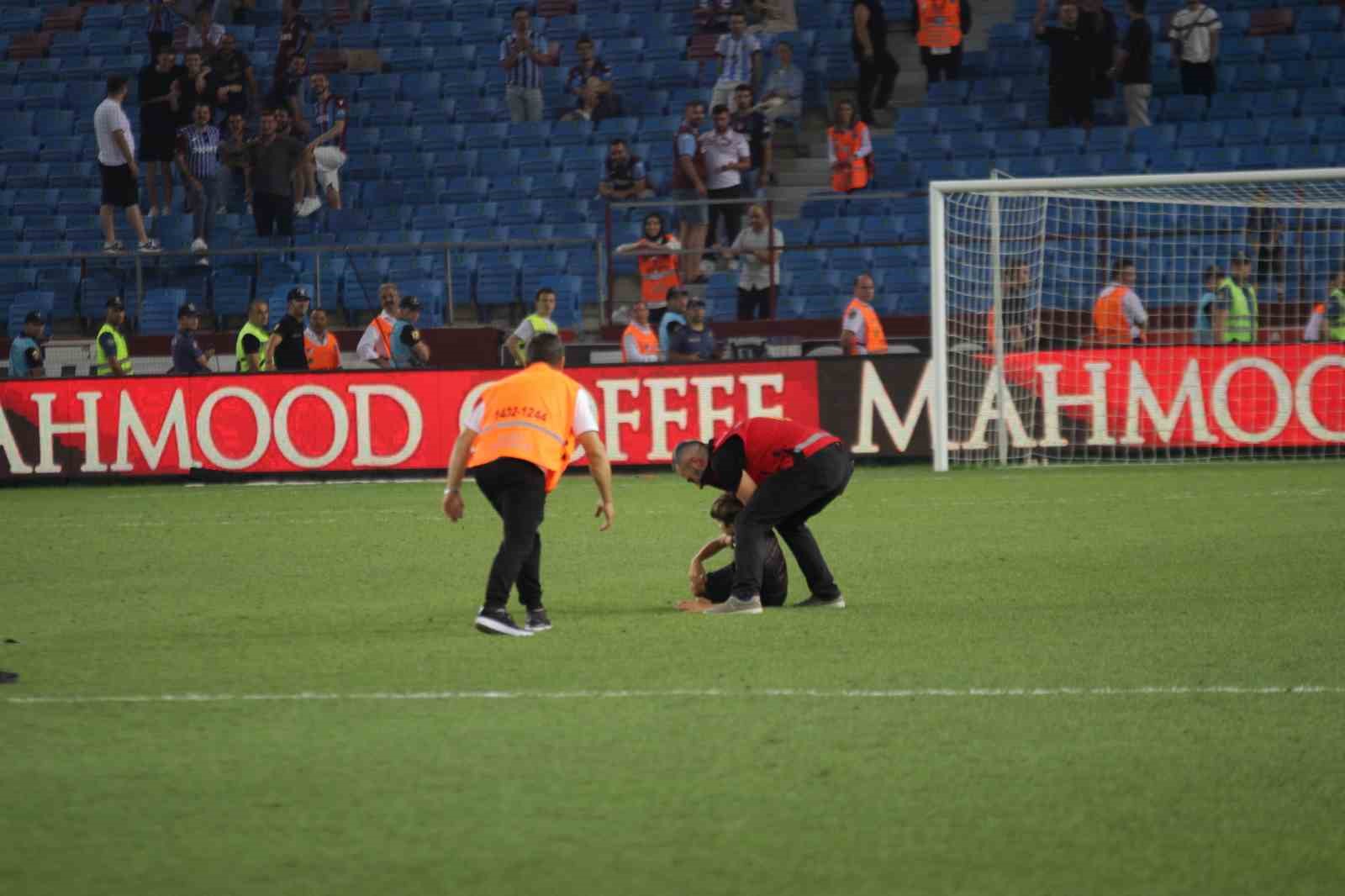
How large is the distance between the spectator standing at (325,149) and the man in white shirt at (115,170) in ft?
7.74

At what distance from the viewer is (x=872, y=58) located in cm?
2636

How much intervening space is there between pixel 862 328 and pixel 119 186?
1113 cm

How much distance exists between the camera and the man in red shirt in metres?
10.0

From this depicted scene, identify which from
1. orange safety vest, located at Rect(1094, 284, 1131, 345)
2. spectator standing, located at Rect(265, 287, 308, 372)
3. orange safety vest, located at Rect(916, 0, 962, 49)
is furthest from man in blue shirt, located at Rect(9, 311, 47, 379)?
Answer: orange safety vest, located at Rect(916, 0, 962, 49)

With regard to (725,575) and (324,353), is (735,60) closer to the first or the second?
(324,353)

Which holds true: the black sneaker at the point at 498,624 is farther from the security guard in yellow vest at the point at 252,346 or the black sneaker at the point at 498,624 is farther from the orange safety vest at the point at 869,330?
the security guard in yellow vest at the point at 252,346

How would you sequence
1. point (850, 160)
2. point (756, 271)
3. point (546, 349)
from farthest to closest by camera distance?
point (850, 160) < point (756, 271) < point (546, 349)

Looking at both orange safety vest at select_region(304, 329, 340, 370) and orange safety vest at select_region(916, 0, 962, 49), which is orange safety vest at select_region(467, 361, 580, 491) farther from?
orange safety vest at select_region(916, 0, 962, 49)

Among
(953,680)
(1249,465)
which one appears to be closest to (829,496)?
(953,680)

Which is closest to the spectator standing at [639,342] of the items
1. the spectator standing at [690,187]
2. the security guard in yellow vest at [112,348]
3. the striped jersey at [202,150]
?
the spectator standing at [690,187]

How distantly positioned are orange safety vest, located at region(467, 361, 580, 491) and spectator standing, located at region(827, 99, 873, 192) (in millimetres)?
15834

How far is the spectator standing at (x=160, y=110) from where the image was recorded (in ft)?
90.3

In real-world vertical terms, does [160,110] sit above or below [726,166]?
above

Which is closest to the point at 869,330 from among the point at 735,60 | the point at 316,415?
the point at 316,415
